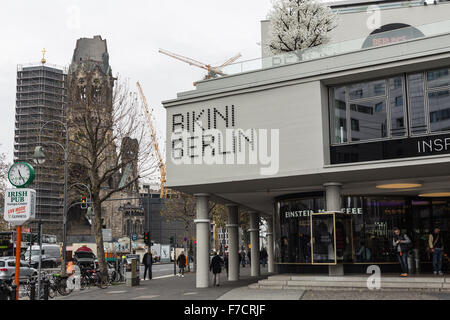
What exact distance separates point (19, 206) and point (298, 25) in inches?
1047

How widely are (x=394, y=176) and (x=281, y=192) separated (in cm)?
567

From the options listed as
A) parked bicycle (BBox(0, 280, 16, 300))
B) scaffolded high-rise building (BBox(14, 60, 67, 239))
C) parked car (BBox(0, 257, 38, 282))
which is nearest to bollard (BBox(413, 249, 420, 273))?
parked bicycle (BBox(0, 280, 16, 300))

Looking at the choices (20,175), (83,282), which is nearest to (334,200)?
(20,175)

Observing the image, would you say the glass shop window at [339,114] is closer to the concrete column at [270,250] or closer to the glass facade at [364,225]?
the glass facade at [364,225]

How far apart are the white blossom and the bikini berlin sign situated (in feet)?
82.8

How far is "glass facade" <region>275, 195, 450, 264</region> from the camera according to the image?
2161 centimetres

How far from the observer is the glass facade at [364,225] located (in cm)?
2161

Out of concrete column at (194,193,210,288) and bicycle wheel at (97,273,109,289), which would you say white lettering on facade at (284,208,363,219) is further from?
bicycle wheel at (97,273,109,289)

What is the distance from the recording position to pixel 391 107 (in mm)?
19344

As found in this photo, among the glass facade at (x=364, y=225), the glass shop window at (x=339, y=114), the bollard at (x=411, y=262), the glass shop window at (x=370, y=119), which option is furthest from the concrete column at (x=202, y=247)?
the bollard at (x=411, y=262)

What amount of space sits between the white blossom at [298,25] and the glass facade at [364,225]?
15.0 metres

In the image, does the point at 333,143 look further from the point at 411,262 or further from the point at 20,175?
the point at 20,175
